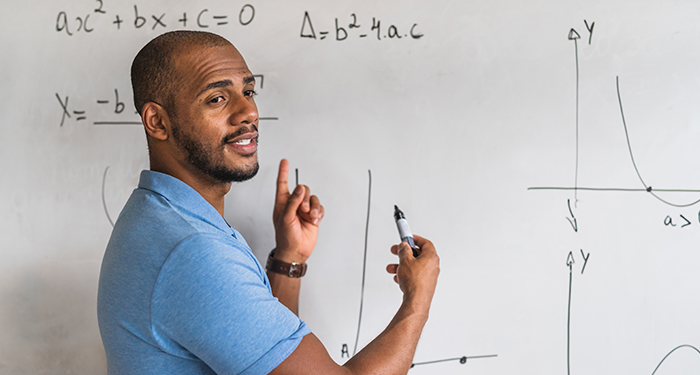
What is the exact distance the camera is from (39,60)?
1.11 m

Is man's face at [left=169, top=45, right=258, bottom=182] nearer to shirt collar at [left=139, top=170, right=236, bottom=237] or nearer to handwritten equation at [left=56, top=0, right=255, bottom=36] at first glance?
shirt collar at [left=139, top=170, right=236, bottom=237]

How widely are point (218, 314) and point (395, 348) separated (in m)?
0.30

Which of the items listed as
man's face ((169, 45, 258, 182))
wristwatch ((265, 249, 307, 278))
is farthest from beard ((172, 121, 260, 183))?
wristwatch ((265, 249, 307, 278))

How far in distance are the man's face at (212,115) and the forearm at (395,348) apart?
1.26 ft

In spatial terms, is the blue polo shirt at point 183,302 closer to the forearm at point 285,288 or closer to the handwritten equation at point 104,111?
the forearm at point 285,288

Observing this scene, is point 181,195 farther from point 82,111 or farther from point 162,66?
point 82,111

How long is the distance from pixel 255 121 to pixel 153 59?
21 cm

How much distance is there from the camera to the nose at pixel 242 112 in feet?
2.59

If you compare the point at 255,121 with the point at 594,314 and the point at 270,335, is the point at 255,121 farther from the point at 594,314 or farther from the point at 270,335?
the point at 594,314

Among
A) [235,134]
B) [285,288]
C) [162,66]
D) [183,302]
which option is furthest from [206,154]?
[285,288]

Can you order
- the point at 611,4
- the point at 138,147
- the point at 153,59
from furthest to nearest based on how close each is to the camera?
the point at 138,147 < the point at 611,4 < the point at 153,59

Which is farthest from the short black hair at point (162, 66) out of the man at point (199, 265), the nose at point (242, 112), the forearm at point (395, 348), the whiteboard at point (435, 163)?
the forearm at point (395, 348)

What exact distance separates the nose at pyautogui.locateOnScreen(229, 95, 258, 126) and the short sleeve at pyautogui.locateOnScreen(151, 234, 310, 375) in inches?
9.3

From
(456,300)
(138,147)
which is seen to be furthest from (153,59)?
(456,300)
